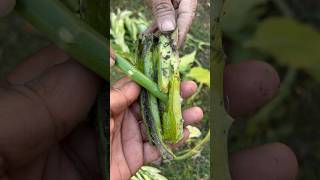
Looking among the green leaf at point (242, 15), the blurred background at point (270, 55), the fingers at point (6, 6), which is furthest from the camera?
the green leaf at point (242, 15)

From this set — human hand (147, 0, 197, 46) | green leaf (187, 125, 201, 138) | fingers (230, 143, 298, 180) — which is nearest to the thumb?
human hand (147, 0, 197, 46)

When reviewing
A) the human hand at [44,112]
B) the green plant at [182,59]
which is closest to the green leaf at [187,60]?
the green plant at [182,59]

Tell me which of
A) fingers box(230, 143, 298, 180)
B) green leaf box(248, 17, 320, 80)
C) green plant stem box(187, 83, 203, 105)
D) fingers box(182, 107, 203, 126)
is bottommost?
fingers box(230, 143, 298, 180)

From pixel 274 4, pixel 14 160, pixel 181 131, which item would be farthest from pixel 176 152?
pixel 274 4

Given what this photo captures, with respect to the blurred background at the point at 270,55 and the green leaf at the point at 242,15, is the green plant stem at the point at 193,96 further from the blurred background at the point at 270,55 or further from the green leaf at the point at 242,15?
the green leaf at the point at 242,15

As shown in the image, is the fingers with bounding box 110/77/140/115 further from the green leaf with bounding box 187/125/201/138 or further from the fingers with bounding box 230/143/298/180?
the fingers with bounding box 230/143/298/180
